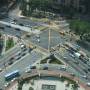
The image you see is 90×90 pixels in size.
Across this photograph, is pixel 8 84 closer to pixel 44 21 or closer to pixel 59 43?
pixel 59 43

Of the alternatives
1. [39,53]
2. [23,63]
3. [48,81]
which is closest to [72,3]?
[39,53]

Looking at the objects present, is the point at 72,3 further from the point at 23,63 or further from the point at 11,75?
the point at 11,75

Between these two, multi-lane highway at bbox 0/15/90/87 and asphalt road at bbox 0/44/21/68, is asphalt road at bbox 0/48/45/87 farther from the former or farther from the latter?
asphalt road at bbox 0/44/21/68

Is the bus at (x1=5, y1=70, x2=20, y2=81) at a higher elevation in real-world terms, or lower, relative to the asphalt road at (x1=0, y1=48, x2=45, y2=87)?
lower

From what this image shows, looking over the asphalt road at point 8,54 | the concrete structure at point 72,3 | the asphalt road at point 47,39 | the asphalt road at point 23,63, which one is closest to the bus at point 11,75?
the asphalt road at point 23,63

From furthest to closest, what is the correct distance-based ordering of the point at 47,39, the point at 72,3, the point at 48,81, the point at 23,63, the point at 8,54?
the point at 72,3, the point at 47,39, the point at 8,54, the point at 23,63, the point at 48,81

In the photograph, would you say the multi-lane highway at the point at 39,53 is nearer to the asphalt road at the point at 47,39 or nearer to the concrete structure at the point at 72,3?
the asphalt road at the point at 47,39

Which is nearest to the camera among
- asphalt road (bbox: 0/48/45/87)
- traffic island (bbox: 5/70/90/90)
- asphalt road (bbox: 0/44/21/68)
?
traffic island (bbox: 5/70/90/90)

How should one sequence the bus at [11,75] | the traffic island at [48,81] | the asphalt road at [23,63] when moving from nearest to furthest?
the traffic island at [48,81] → the bus at [11,75] → the asphalt road at [23,63]

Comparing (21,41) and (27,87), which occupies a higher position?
(21,41)

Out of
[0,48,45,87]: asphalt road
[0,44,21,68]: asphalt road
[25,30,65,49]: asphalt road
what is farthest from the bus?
[25,30,65,49]: asphalt road

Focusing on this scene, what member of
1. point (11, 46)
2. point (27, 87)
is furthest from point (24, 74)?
point (11, 46)
